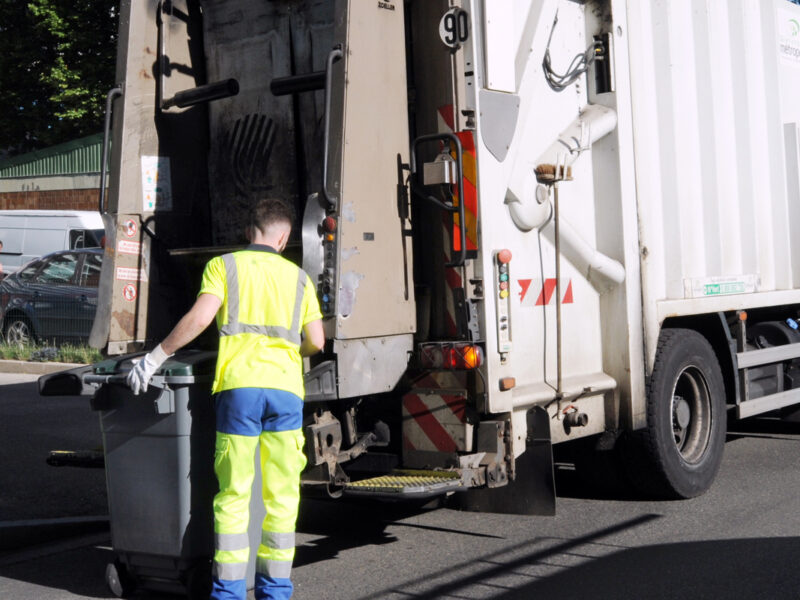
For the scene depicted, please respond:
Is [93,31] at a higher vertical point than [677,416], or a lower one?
higher

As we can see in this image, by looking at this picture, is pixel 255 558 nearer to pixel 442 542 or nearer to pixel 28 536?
pixel 442 542

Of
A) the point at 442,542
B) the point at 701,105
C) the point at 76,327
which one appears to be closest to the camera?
the point at 442,542

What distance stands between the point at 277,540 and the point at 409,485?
0.69 meters

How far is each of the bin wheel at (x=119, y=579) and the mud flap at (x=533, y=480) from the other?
5.56 feet

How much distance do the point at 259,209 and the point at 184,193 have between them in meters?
1.59

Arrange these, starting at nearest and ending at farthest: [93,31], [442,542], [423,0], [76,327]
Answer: [423,0] → [442,542] → [76,327] → [93,31]

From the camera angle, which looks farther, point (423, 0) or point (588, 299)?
point (588, 299)

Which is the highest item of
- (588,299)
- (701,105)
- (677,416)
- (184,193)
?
(701,105)

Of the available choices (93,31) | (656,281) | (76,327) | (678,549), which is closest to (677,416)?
(656,281)

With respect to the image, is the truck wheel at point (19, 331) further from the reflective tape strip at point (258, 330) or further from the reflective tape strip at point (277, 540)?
the reflective tape strip at point (277, 540)

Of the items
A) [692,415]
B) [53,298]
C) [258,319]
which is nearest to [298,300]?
[258,319]

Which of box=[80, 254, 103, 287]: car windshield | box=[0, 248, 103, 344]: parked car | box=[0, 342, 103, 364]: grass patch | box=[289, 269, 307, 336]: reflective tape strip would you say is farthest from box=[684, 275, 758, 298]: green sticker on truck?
box=[80, 254, 103, 287]: car windshield

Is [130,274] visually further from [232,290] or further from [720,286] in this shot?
[720,286]

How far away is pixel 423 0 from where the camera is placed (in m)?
5.39
